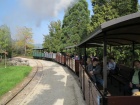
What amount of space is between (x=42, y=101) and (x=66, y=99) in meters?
1.12

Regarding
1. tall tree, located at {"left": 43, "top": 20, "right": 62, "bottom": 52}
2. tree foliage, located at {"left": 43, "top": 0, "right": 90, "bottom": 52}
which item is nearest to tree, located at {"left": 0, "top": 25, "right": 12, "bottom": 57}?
tall tree, located at {"left": 43, "top": 20, "right": 62, "bottom": 52}

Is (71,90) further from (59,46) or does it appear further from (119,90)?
(59,46)

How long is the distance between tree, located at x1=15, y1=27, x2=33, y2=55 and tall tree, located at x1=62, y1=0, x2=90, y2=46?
36.3 m

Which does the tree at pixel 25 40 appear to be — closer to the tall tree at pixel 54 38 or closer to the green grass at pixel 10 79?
the tall tree at pixel 54 38

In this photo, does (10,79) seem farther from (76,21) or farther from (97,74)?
(76,21)

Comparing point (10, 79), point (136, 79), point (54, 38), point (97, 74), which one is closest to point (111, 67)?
point (97, 74)

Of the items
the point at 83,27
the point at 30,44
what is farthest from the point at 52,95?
A: the point at 30,44

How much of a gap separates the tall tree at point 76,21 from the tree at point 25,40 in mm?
36325

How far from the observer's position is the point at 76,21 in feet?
136

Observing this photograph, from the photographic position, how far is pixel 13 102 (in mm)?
11359

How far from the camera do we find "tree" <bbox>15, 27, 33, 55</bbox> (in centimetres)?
7844

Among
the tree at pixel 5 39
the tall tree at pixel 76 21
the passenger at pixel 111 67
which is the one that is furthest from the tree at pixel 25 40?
the passenger at pixel 111 67

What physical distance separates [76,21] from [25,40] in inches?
1663

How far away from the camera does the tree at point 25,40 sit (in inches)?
3088
